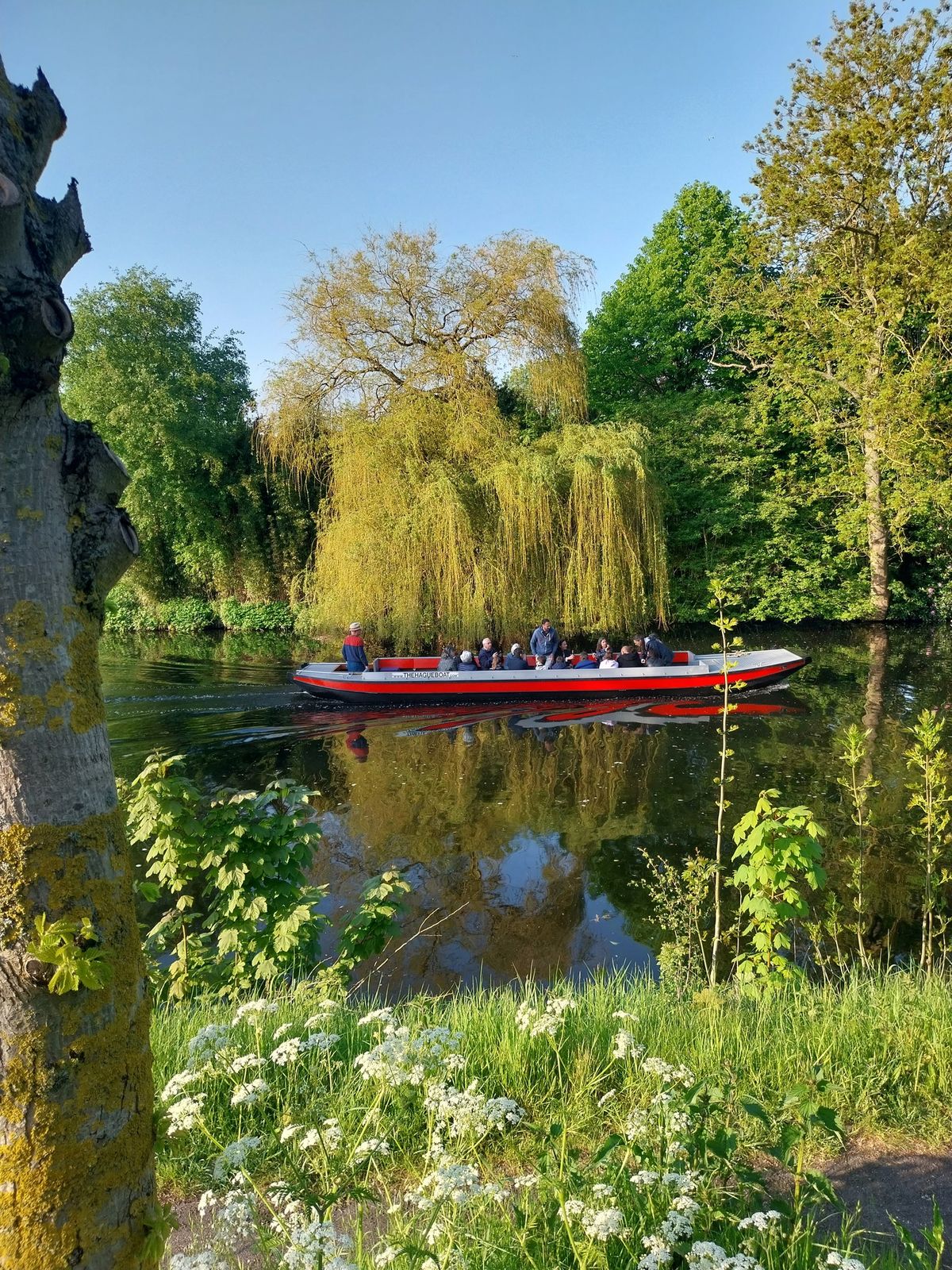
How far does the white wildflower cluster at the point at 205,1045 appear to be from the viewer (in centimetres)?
232

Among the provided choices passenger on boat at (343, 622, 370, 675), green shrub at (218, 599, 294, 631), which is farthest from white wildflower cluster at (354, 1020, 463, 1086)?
green shrub at (218, 599, 294, 631)

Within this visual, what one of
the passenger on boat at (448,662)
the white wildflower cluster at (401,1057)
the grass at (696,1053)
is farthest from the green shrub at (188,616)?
the white wildflower cluster at (401,1057)

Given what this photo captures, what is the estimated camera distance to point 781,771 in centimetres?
942

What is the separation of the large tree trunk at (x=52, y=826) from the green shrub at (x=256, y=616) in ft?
81.9

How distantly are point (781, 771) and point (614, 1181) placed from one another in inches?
329

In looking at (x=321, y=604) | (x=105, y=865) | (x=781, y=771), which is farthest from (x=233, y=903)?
Result: (x=321, y=604)

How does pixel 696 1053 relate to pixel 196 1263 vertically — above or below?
below

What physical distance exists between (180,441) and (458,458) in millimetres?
13542

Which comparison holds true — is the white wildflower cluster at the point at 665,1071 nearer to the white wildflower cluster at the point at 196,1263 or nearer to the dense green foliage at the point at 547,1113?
the dense green foliage at the point at 547,1113

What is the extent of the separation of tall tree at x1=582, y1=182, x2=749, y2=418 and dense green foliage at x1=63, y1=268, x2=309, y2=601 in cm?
1201

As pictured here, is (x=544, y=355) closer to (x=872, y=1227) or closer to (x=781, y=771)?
(x=781, y=771)

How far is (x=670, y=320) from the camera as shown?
24.5 metres

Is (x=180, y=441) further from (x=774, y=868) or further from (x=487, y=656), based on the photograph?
(x=774, y=868)

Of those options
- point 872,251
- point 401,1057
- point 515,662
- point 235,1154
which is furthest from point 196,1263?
point 872,251
